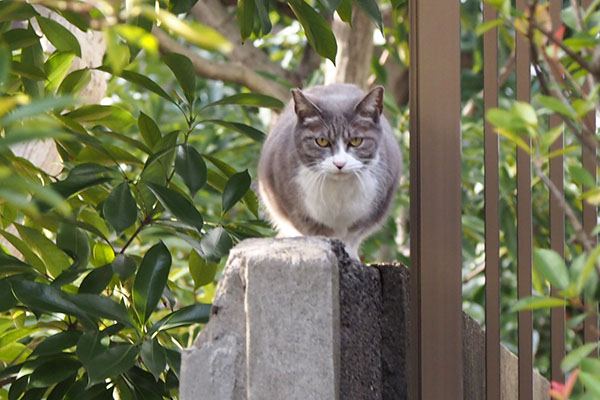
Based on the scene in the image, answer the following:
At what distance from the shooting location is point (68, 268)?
2.08 meters

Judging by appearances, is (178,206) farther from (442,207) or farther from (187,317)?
(442,207)

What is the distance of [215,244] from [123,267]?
0.20 m

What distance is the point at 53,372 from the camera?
1.94 m

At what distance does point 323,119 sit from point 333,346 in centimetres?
149

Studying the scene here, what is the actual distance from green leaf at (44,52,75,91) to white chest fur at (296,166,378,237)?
82 cm

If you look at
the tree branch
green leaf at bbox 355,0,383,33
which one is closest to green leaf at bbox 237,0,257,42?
green leaf at bbox 355,0,383,33

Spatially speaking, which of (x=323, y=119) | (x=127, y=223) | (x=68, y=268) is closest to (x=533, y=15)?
(x=127, y=223)

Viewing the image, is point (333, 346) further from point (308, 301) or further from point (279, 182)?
point (279, 182)

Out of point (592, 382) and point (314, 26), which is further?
point (314, 26)

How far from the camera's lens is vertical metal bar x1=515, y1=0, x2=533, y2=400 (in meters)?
1.49

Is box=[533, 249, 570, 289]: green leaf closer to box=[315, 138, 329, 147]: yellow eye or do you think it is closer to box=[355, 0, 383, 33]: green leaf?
box=[355, 0, 383, 33]: green leaf

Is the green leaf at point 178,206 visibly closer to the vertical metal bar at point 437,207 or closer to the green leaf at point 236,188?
the green leaf at point 236,188

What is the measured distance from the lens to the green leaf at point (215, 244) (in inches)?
78.7

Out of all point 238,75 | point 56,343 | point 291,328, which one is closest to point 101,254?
point 56,343
